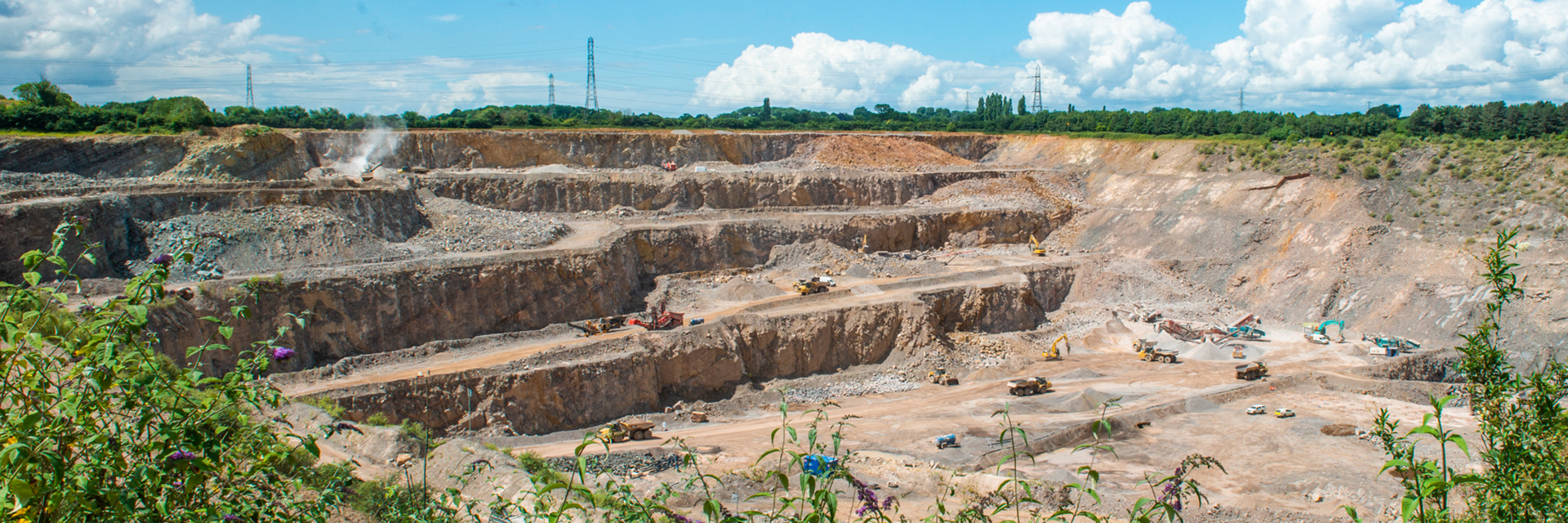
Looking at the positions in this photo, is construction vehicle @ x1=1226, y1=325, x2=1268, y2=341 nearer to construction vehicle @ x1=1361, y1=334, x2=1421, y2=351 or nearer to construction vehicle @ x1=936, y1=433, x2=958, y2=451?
construction vehicle @ x1=1361, y1=334, x2=1421, y2=351

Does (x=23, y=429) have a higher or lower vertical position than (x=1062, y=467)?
higher

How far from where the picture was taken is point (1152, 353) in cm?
3528

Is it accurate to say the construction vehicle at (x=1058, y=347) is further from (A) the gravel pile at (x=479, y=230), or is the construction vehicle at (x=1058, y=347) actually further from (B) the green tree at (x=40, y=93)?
(B) the green tree at (x=40, y=93)

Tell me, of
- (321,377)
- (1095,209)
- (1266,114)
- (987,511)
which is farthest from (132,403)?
(1266,114)

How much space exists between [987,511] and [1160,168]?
48566 mm

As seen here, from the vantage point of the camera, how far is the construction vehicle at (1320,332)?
3570 cm

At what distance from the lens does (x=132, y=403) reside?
4613mm

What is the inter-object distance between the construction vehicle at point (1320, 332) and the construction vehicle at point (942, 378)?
51.2 ft

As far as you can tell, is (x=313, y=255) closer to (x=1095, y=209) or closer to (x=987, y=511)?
(x=987, y=511)

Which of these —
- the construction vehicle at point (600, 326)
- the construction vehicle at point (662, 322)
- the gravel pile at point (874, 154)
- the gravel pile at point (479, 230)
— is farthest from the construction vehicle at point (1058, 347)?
the gravel pile at point (874, 154)

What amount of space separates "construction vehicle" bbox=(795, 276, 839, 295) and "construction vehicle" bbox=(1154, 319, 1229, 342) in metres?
14.7

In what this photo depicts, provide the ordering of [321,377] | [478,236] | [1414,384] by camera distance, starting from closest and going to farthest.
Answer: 1. [321,377]
2. [1414,384]
3. [478,236]

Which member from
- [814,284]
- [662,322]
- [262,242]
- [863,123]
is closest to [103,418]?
[662,322]

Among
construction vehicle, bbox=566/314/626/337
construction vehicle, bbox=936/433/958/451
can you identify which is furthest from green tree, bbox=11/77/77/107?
construction vehicle, bbox=936/433/958/451
